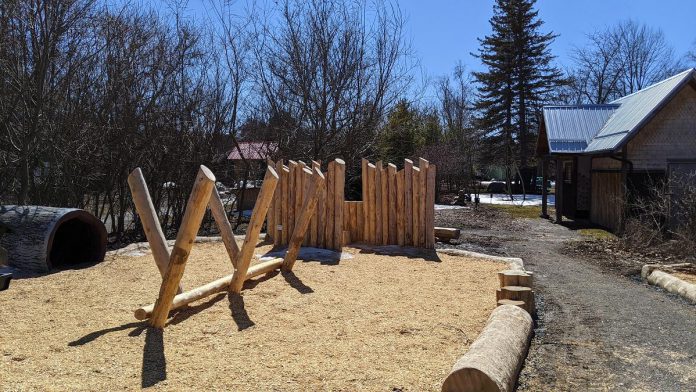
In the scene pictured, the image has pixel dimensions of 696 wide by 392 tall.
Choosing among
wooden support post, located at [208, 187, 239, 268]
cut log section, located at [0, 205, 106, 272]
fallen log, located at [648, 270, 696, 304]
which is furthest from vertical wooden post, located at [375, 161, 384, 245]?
cut log section, located at [0, 205, 106, 272]

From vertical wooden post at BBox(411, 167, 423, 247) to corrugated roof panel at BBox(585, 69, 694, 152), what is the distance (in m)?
7.63

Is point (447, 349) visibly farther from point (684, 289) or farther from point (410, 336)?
point (684, 289)

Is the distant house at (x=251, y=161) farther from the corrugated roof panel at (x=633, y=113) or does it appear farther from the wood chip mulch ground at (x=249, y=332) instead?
the corrugated roof panel at (x=633, y=113)

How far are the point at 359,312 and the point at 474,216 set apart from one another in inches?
608

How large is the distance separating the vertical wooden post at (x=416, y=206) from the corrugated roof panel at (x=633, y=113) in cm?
763

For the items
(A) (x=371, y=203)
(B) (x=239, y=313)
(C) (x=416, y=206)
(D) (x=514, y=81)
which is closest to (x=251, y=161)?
(A) (x=371, y=203)

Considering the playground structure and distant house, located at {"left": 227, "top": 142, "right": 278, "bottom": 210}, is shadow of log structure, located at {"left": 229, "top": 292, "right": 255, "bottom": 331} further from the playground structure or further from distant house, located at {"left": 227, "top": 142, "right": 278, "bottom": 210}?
distant house, located at {"left": 227, "top": 142, "right": 278, "bottom": 210}

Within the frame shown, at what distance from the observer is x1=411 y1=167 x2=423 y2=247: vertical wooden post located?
10117mm

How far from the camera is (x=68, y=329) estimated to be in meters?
5.01

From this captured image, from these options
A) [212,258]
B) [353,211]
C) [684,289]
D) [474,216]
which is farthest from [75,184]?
[474,216]

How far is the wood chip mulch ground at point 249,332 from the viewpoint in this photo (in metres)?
4.02

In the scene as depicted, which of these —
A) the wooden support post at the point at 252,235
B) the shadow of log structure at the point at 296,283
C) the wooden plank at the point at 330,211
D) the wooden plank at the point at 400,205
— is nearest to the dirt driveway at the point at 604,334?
the wooden plank at the point at 400,205

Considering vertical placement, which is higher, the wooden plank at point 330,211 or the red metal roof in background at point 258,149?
the red metal roof in background at point 258,149

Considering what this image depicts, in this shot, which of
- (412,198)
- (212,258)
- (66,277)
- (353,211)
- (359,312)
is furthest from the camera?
(353,211)
